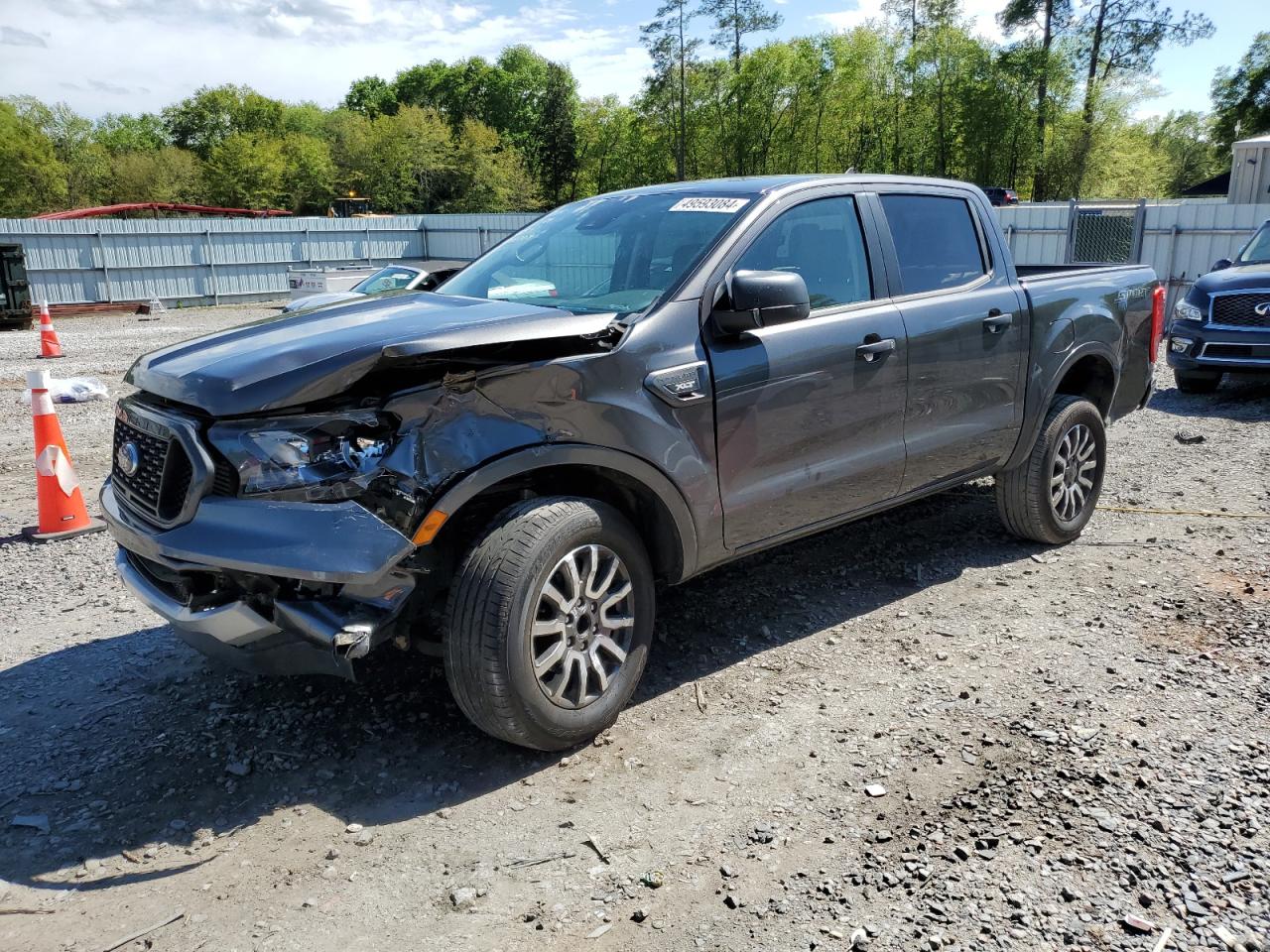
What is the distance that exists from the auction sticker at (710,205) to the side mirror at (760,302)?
44cm

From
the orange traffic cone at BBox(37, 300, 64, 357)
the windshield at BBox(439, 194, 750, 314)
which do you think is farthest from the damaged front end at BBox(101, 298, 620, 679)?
the orange traffic cone at BBox(37, 300, 64, 357)

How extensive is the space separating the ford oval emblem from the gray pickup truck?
0.02 metres

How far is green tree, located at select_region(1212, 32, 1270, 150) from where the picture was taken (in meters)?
49.2

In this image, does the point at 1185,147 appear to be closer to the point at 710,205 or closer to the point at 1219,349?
the point at 1219,349

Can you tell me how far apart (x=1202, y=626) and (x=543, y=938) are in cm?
341

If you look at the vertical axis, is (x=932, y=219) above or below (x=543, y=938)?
above

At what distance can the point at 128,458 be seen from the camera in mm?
3383

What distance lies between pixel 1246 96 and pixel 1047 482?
56.7 m

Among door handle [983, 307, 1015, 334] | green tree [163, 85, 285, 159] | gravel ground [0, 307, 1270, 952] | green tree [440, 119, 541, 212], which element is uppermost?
green tree [163, 85, 285, 159]

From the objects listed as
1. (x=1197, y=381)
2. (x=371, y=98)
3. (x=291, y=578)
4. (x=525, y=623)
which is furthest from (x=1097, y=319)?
(x=371, y=98)

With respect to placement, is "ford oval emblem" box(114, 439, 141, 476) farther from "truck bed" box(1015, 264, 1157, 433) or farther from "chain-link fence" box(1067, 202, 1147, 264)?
"chain-link fence" box(1067, 202, 1147, 264)

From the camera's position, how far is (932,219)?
4746 mm

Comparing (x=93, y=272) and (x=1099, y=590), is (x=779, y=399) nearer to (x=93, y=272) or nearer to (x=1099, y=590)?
(x=1099, y=590)

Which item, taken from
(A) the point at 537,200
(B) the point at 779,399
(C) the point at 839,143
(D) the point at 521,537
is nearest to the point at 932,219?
(B) the point at 779,399
